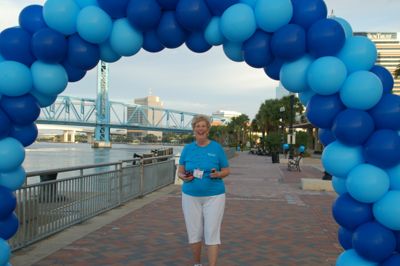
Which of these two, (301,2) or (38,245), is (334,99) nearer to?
(301,2)

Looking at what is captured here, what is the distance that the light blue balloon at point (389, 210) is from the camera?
146 inches

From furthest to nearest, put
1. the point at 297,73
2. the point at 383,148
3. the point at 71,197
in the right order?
the point at 71,197 → the point at 297,73 → the point at 383,148

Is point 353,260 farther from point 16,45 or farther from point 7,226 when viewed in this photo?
point 16,45

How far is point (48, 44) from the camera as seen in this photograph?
421 centimetres

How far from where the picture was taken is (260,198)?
38.3 ft

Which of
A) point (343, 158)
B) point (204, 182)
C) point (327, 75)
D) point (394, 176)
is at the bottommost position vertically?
point (204, 182)

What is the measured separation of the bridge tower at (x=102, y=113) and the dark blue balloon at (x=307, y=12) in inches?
3663

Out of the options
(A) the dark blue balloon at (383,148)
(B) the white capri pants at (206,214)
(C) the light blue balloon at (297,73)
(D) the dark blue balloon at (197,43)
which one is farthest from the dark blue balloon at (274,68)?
(B) the white capri pants at (206,214)

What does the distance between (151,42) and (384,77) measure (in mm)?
2187

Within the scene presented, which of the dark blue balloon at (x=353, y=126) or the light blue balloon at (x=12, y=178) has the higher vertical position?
the dark blue balloon at (x=353, y=126)

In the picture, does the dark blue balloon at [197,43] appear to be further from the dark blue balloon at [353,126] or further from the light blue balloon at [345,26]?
the dark blue balloon at [353,126]

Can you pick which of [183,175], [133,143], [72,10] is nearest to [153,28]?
[72,10]

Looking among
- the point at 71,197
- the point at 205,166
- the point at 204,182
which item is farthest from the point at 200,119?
the point at 71,197

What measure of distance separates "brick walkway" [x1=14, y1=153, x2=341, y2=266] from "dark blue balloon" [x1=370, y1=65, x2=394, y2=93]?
2.59 meters
